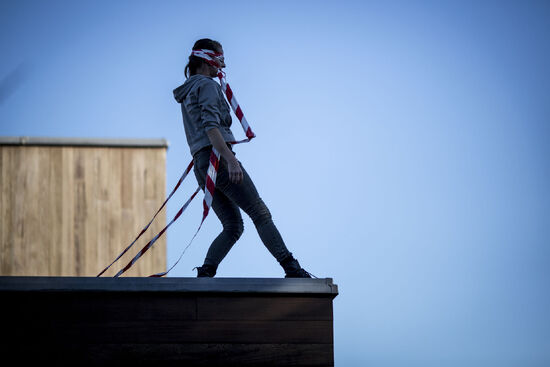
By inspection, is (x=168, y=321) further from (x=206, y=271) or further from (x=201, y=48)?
(x=201, y=48)

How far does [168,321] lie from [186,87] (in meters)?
1.46

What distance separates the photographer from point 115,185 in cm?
1150

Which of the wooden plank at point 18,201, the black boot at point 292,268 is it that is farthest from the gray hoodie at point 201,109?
the wooden plank at point 18,201

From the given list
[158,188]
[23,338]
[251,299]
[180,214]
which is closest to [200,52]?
[180,214]

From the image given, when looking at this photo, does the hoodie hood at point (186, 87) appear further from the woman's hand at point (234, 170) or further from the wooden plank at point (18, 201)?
the wooden plank at point (18, 201)

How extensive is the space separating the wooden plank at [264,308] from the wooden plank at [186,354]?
15 cm

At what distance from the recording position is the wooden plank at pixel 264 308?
4.95 m

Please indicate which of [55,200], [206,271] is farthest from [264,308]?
[55,200]

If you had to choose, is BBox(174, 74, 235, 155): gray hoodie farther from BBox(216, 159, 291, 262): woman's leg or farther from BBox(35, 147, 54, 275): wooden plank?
BBox(35, 147, 54, 275): wooden plank

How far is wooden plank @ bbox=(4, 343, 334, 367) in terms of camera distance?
15.8ft

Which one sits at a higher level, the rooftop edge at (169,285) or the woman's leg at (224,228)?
the woman's leg at (224,228)

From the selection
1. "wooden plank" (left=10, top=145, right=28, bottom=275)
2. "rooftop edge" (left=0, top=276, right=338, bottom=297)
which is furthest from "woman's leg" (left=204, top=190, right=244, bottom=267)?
"wooden plank" (left=10, top=145, right=28, bottom=275)

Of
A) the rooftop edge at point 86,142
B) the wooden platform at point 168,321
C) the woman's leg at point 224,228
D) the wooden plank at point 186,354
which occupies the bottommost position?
the wooden plank at point 186,354

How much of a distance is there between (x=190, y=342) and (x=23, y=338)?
0.87 meters
